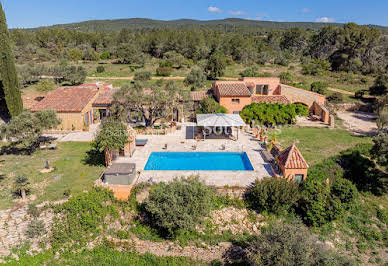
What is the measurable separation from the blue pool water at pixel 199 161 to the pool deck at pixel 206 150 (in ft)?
1.67

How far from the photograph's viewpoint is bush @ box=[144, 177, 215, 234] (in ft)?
46.6

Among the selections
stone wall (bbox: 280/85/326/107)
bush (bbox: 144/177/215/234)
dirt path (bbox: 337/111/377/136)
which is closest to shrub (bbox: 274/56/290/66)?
stone wall (bbox: 280/85/326/107)

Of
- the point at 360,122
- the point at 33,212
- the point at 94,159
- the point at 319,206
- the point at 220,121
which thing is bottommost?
the point at 33,212

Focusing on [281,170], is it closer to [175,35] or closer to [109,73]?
[109,73]

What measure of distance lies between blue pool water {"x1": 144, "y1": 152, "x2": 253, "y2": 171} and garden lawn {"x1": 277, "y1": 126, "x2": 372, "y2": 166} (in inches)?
199

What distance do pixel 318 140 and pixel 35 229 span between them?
23638mm

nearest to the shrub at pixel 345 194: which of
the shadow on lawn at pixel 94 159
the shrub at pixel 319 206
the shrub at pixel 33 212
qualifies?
A: the shrub at pixel 319 206

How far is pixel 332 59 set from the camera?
71.2 metres

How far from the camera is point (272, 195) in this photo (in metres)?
16.3

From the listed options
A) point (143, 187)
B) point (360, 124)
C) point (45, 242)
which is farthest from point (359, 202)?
point (45, 242)

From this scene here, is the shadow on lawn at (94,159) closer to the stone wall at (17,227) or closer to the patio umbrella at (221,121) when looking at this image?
the stone wall at (17,227)

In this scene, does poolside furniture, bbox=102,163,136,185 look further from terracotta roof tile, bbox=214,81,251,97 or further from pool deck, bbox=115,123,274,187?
terracotta roof tile, bbox=214,81,251,97

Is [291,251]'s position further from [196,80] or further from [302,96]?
[196,80]

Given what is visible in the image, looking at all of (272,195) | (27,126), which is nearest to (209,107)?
(272,195)
